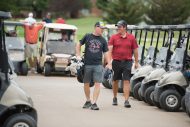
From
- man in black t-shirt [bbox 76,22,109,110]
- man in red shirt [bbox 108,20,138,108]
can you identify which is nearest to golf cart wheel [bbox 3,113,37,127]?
man in black t-shirt [bbox 76,22,109,110]

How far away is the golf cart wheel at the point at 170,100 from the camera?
13.6 metres

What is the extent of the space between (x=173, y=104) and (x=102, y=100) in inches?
97.9

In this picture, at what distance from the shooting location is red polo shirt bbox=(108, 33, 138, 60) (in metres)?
14.2

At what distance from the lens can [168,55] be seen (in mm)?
14617

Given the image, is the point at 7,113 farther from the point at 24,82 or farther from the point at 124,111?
the point at 24,82

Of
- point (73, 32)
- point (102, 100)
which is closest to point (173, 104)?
point (102, 100)

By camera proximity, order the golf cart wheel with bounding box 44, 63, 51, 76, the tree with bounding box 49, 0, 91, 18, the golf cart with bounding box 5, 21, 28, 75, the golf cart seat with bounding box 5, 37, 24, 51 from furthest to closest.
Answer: the tree with bounding box 49, 0, 91, 18 → the golf cart wheel with bounding box 44, 63, 51, 76 → the golf cart seat with bounding box 5, 37, 24, 51 → the golf cart with bounding box 5, 21, 28, 75

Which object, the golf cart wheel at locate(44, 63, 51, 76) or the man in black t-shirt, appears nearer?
the man in black t-shirt

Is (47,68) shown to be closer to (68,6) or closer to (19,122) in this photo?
(19,122)

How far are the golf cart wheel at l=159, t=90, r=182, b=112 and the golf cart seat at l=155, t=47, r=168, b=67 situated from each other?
4.92 feet

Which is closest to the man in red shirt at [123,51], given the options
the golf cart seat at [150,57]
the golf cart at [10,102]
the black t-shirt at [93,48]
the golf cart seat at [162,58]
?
the black t-shirt at [93,48]

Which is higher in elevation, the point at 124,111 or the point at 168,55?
the point at 168,55

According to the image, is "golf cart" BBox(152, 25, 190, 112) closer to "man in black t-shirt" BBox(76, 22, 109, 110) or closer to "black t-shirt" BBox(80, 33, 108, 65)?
"man in black t-shirt" BBox(76, 22, 109, 110)

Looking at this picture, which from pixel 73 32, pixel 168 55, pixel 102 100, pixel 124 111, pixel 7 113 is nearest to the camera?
pixel 7 113
